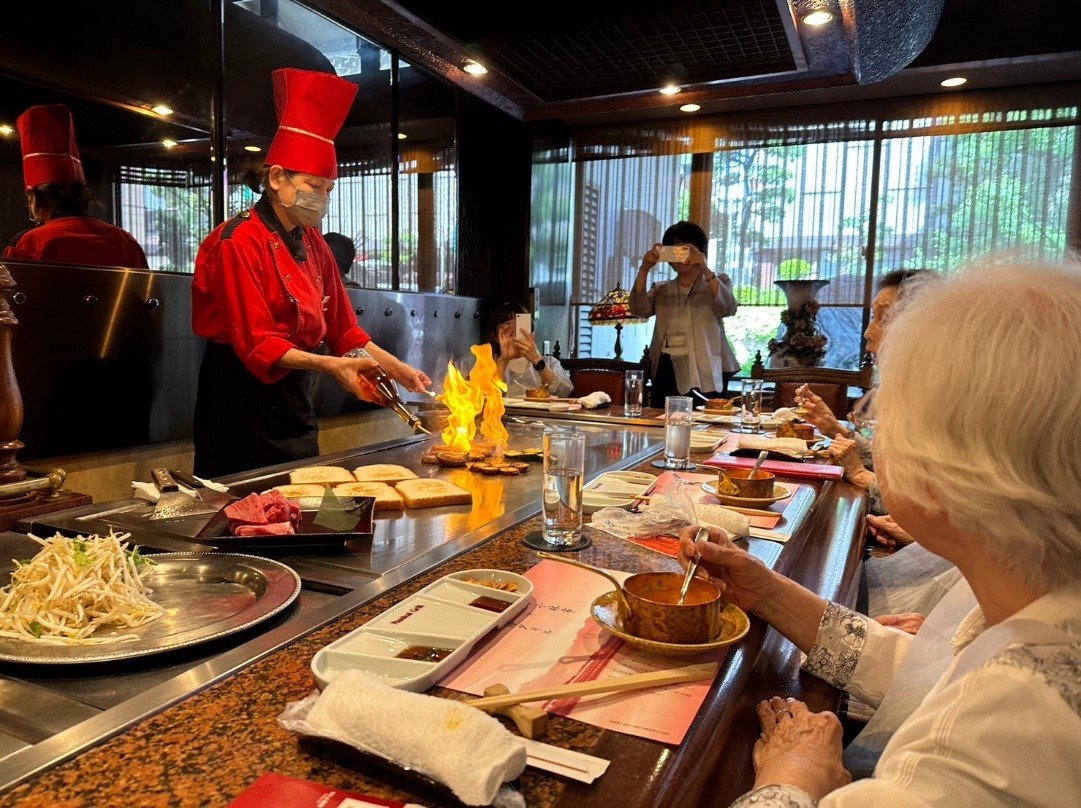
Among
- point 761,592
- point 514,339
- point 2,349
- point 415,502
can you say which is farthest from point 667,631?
point 514,339

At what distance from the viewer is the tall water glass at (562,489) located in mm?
1369

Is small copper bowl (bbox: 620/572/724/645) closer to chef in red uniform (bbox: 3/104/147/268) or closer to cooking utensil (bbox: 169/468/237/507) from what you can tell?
cooking utensil (bbox: 169/468/237/507)

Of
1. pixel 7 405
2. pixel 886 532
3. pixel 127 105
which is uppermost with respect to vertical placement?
pixel 127 105

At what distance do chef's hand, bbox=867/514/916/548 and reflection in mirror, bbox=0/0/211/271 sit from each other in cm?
280

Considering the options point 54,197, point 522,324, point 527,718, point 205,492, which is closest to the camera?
point 527,718

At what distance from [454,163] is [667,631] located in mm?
4758

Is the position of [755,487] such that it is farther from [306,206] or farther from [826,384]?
[826,384]

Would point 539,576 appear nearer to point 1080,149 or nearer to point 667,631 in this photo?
point 667,631

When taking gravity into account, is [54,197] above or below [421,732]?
above

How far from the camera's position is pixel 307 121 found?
8.21 ft

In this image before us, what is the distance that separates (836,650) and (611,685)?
1.47ft

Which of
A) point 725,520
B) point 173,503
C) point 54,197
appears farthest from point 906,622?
point 54,197

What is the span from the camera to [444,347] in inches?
199

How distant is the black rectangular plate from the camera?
1.25 metres
